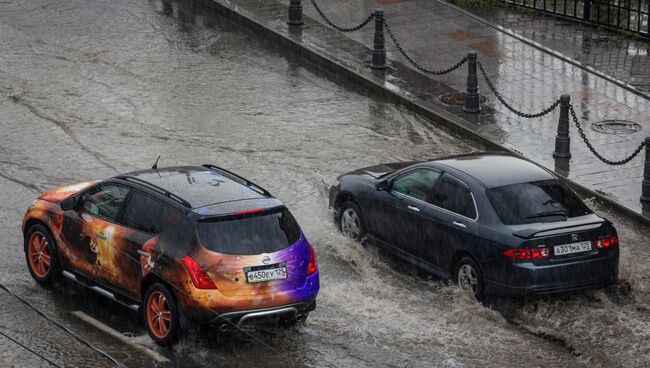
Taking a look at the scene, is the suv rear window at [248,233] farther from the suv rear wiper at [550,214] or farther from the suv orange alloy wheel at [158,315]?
the suv rear wiper at [550,214]

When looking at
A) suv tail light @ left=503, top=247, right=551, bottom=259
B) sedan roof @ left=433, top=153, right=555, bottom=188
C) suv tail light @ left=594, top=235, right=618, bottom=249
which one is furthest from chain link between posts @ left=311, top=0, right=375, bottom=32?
suv tail light @ left=503, top=247, right=551, bottom=259

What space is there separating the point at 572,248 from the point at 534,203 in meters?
0.71

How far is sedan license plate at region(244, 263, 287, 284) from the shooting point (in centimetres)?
1110

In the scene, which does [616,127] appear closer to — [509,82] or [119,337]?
[509,82]

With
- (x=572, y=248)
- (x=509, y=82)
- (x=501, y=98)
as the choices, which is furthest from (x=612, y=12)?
(x=572, y=248)

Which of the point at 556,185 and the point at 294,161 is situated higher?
the point at 556,185

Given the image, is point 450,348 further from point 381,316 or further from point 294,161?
point 294,161

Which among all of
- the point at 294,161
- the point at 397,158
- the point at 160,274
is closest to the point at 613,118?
the point at 397,158

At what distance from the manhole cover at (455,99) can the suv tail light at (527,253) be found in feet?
27.7

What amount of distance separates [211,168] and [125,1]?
14930mm

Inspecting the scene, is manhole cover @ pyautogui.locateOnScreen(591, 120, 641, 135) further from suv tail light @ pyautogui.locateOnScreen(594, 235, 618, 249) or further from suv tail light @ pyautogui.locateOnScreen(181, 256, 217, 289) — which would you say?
suv tail light @ pyautogui.locateOnScreen(181, 256, 217, 289)

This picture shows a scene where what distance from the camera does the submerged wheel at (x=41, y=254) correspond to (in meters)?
12.6

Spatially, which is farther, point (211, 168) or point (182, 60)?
point (182, 60)

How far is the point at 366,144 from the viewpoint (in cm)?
1902
